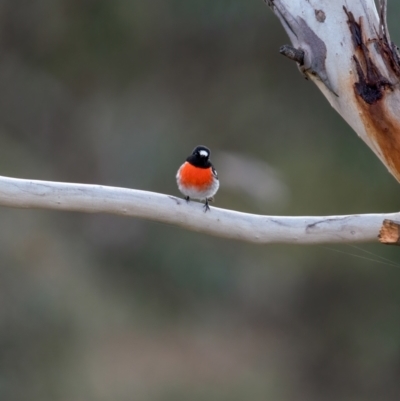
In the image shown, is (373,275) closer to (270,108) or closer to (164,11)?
(270,108)

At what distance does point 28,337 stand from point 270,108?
3120mm

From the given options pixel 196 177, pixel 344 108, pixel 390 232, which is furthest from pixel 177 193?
pixel 390 232

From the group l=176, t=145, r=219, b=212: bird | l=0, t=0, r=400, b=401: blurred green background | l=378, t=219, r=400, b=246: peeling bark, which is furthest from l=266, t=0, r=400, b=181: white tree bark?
l=0, t=0, r=400, b=401: blurred green background

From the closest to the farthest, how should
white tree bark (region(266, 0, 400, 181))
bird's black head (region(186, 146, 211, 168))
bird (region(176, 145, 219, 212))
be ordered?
white tree bark (region(266, 0, 400, 181)) → bird (region(176, 145, 219, 212)) → bird's black head (region(186, 146, 211, 168))

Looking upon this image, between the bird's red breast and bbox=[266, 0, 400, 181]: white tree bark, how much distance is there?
3.03 feet

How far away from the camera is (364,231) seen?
2135 mm

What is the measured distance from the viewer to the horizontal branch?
2.04 metres

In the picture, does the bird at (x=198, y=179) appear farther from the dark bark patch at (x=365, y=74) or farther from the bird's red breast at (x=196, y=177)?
the dark bark patch at (x=365, y=74)

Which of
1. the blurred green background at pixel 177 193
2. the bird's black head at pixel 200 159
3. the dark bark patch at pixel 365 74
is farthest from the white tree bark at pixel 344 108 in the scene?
the blurred green background at pixel 177 193

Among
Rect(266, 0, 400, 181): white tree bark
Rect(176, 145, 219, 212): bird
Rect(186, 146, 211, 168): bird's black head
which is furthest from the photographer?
Rect(186, 146, 211, 168): bird's black head

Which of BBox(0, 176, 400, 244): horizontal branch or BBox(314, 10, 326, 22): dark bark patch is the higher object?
BBox(314, 10, 326, 22): dark bark patch

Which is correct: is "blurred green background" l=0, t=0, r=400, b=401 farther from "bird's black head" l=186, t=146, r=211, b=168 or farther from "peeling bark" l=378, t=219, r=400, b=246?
"peeling bark" l=378, t=219, r=400, b=246

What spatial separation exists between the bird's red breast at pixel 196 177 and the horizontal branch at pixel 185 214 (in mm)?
847

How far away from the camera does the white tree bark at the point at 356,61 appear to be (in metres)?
2.12
